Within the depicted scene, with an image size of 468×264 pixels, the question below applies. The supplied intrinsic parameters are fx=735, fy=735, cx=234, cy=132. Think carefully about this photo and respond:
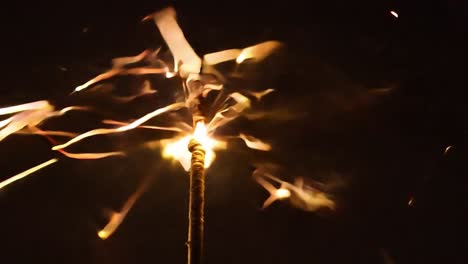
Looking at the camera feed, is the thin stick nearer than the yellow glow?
Yes

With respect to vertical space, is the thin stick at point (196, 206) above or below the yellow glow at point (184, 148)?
below

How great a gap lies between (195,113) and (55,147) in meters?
2.15

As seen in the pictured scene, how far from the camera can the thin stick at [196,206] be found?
3.89 meters

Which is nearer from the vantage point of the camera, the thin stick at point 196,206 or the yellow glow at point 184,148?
the thin stick at point 196,206

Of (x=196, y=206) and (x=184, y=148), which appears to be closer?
(x=196, y=206)

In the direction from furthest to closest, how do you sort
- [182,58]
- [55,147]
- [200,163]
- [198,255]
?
[55,147], [182,58], [200,163], [198,255]

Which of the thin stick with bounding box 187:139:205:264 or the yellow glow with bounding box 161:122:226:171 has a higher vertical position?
the yellow glow with bounding box 161:122:226:171

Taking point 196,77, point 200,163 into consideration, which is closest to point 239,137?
point 196,77

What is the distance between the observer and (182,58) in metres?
5.61

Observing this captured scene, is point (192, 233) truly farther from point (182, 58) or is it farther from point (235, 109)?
point (235, 109)

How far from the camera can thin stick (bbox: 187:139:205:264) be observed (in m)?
3.89

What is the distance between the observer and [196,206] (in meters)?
4.28

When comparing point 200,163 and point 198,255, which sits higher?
point 200,163

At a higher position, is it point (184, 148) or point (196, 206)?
point (184, 148)
